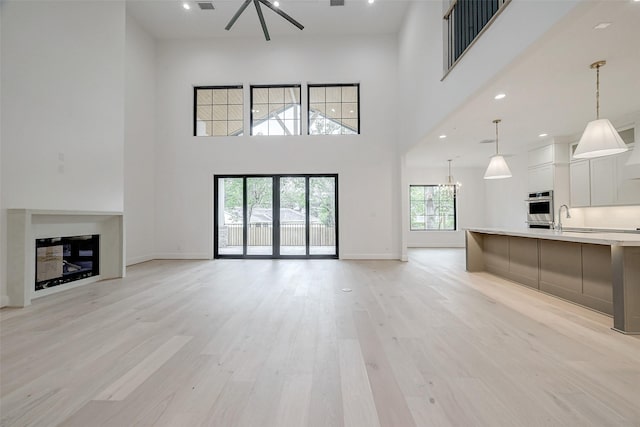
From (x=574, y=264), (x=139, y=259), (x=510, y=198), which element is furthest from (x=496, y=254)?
(x=139, y=259)

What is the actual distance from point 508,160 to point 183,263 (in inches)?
344

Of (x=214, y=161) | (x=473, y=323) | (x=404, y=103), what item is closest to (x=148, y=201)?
(x=214, y=161)

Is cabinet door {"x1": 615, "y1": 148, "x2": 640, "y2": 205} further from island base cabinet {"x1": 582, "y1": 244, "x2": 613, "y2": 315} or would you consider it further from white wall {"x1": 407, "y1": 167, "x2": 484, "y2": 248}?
white wall {"x1": 407, "y1": 167, "x2": 484, "y2": 248}

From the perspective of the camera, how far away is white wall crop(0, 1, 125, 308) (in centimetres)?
335

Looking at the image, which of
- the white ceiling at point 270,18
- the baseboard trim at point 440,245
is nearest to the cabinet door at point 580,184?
the baseboard trim at point 440,245

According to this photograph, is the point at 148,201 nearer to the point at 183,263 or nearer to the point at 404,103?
the point at 183,263

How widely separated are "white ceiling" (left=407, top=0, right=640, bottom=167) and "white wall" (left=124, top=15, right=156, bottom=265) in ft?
19.5

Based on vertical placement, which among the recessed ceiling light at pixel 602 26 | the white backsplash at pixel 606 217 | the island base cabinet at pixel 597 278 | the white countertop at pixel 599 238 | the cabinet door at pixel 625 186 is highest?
the recessed ceiling light at pixel 602 26

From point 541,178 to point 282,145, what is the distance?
574 centimetres

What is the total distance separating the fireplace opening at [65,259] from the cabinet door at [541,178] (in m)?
8.40

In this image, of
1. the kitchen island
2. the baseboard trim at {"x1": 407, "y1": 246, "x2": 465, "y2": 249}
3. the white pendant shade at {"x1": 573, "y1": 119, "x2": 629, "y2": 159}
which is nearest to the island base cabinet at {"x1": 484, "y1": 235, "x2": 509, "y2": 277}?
the kitchen island

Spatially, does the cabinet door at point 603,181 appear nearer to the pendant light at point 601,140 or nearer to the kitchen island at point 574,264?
the kitchen island at point 574,264

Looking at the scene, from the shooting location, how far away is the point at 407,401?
153cm

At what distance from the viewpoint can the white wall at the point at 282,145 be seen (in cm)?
696
